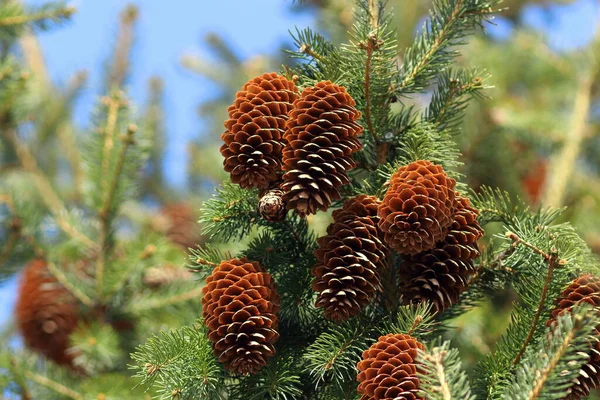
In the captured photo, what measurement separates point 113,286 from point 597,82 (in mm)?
1925

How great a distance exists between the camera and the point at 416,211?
Result: 1.06 metres

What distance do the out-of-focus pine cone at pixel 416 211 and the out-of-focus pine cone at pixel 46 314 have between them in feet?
3.93

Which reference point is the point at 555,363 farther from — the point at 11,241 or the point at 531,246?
the point at 11,241

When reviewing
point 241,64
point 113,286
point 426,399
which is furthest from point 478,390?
point 241,64

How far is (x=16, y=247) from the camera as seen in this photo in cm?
197

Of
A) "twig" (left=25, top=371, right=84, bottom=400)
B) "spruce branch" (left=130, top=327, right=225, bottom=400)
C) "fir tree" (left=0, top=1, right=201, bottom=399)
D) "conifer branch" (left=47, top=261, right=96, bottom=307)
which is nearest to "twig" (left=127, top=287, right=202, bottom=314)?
"fir tree" (left=0, top=1, right=201, bottom=399)

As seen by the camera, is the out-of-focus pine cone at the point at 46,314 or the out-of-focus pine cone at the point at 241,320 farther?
the out-of-focus pine cone at the point at 46,314

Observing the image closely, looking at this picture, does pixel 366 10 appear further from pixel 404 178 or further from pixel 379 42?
pixel 404 178

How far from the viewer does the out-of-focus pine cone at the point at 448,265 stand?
113 cm

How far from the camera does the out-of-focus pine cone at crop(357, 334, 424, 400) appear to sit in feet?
3.15

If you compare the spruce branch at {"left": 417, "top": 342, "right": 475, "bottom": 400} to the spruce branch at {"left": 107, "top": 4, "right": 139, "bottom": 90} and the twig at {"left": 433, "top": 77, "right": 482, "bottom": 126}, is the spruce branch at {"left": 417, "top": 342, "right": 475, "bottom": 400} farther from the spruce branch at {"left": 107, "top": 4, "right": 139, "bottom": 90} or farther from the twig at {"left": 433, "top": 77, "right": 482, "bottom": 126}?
the spruce branch at {"left": 107, "top": 4, "right": 139, "bottom": 90}

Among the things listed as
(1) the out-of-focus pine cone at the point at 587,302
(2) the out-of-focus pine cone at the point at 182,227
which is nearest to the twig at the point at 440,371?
(1) the out-of-focus pine cone at the point at 587,302

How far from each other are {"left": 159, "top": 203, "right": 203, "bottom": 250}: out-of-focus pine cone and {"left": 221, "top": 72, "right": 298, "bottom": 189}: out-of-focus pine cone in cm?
155

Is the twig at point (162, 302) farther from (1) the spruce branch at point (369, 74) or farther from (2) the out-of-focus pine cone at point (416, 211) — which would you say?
(2) the out-of-focus pine cone at point (416, 211)
